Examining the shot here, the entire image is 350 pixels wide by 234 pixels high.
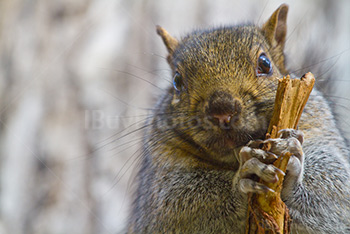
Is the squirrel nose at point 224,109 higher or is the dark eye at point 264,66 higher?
the dark eye at point 264,66

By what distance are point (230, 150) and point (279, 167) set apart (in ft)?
1.08

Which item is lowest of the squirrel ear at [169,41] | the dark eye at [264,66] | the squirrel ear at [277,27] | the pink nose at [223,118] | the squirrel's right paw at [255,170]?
the squirrel's right paw at [255,170]

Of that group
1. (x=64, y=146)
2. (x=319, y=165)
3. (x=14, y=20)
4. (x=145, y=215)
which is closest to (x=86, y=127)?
(x=64, y=146)

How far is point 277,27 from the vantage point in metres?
2.39

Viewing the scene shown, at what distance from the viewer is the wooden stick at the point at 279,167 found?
133 centimetres

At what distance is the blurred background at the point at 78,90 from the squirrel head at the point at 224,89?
115 centimetres

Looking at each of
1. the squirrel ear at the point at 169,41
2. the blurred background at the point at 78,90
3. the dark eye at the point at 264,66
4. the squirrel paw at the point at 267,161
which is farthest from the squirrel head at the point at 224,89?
the blurred background at the point at 78,90

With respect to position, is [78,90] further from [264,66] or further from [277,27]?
[264,66]

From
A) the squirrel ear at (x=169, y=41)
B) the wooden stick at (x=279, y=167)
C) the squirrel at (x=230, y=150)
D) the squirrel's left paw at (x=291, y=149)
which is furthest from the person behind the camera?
the squirrel ear at (x=169, y=41)

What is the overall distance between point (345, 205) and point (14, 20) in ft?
9.78

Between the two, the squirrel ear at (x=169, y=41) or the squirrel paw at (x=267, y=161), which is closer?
the squirrel paw at (x=267, y=161)

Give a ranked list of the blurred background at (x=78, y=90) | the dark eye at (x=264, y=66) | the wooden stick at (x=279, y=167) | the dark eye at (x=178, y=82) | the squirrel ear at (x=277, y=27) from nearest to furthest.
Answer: the wooden stick at (x=279, y=167)
the dark eye at (x=264, y=66)
the dark eye at (x=178, y=82)
the squirrel ear at (x=277, y=27)
the blurred background at (x=78, y=90)

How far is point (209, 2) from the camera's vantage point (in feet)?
10.9

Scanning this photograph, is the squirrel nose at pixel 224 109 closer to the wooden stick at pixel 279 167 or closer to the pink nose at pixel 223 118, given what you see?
the pink nose at pixel 223 118
